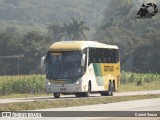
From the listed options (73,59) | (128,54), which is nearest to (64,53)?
(73,59)

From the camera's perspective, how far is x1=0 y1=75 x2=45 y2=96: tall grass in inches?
2007

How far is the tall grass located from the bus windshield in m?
13.4

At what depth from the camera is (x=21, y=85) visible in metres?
52.2

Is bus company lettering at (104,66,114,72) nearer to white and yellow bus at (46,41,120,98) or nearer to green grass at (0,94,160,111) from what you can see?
white and yellow bus at (46,41,120,98)

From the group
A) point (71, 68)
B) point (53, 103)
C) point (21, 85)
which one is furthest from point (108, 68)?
point (53, 103)

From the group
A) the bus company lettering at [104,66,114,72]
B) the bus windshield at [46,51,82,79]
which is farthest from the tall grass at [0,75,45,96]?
the bus windshield at [46,51,82,79]

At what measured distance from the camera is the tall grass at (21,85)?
50969 millimetres

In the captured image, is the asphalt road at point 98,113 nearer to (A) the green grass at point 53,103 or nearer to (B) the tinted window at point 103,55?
(A) the green grass at point 53,103

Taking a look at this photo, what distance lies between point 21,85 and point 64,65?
15161mm

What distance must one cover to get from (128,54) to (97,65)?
3546 inches

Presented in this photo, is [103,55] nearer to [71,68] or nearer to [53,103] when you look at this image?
[71,68]

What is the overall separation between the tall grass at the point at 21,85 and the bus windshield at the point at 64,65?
13.4 meters

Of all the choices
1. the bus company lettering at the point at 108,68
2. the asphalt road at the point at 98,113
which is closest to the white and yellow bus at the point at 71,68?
the bus company lettering at the point at 108,68

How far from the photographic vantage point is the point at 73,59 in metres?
38.0
